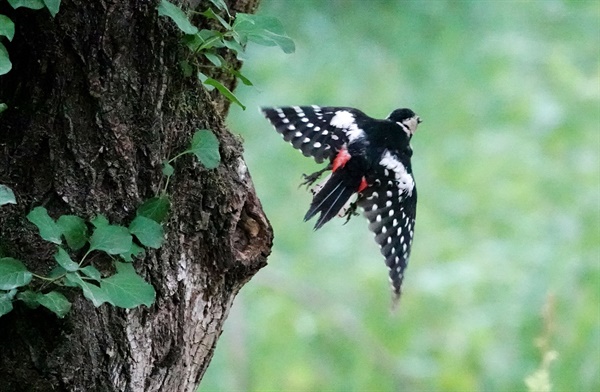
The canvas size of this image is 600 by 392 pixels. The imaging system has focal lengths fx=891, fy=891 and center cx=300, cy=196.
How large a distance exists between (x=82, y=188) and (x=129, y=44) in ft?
0.81

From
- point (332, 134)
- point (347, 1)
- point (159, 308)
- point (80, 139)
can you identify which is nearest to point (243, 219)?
point (159, 308)

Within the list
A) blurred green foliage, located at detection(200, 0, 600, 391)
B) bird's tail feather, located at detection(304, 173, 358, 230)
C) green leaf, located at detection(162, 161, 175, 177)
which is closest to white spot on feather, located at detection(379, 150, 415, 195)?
bird's tail feather, located at detection(304, 173, 358, 230)

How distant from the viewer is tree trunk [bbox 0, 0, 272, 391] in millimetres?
1407

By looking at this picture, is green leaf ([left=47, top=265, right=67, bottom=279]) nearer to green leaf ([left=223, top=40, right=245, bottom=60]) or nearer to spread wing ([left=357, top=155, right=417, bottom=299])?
green leaf ([left=223, top=40, right=245, bottom=60])

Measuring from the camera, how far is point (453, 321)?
3.61 meters

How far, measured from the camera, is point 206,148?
149 centimetres

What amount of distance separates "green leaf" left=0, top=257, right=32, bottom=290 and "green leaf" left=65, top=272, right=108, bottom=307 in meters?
0.06

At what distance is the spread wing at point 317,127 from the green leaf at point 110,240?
858 millimetres

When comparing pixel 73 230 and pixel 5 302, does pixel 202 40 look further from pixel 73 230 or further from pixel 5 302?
pixel 5 302

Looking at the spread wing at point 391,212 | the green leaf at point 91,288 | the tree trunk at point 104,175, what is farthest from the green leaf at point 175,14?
the spread wing at point 391,212

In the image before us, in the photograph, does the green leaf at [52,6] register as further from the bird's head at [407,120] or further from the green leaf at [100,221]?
the bird's head at [407,120]

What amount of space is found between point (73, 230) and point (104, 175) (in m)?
0.12

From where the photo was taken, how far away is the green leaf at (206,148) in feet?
4.87

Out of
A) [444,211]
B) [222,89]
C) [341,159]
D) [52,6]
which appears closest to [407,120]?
[341,159]
